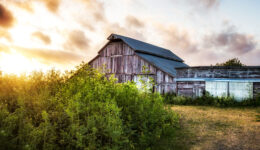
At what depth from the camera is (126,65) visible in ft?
80.6

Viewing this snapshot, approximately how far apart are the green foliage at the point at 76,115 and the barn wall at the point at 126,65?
13147mm

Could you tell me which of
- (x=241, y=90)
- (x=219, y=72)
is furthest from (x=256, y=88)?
(x=219, y=72)

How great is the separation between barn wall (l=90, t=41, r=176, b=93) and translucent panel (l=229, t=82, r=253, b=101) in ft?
19.5

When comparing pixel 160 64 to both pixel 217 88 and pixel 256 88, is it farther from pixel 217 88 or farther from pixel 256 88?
pixel 256 88

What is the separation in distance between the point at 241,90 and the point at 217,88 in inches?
76.0

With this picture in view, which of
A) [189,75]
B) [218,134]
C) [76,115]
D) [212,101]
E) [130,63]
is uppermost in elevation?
[130,63]

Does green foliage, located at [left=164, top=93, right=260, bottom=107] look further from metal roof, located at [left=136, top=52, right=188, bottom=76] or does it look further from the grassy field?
the grassy field

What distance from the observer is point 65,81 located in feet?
23.2

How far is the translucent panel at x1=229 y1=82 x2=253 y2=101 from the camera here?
16641 mm

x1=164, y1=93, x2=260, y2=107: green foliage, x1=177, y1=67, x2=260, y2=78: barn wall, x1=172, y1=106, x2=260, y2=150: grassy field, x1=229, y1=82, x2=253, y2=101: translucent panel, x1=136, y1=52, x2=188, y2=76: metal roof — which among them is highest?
x1=136, y1=52, x2=188, y2=76: metal roof

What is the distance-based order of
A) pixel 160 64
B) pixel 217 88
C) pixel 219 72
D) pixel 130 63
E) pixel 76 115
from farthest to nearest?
pixel 130 63 < pixel 160 64 < pixel 219 72 < pixel 217 88 < pixel 76 115

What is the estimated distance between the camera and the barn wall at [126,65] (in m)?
21.4

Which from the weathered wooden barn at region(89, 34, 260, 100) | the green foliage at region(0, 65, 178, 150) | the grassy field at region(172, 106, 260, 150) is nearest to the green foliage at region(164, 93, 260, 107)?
the weathered wooden barn at region(89, 34, 260, 100)

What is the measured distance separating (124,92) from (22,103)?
10.8 feet
